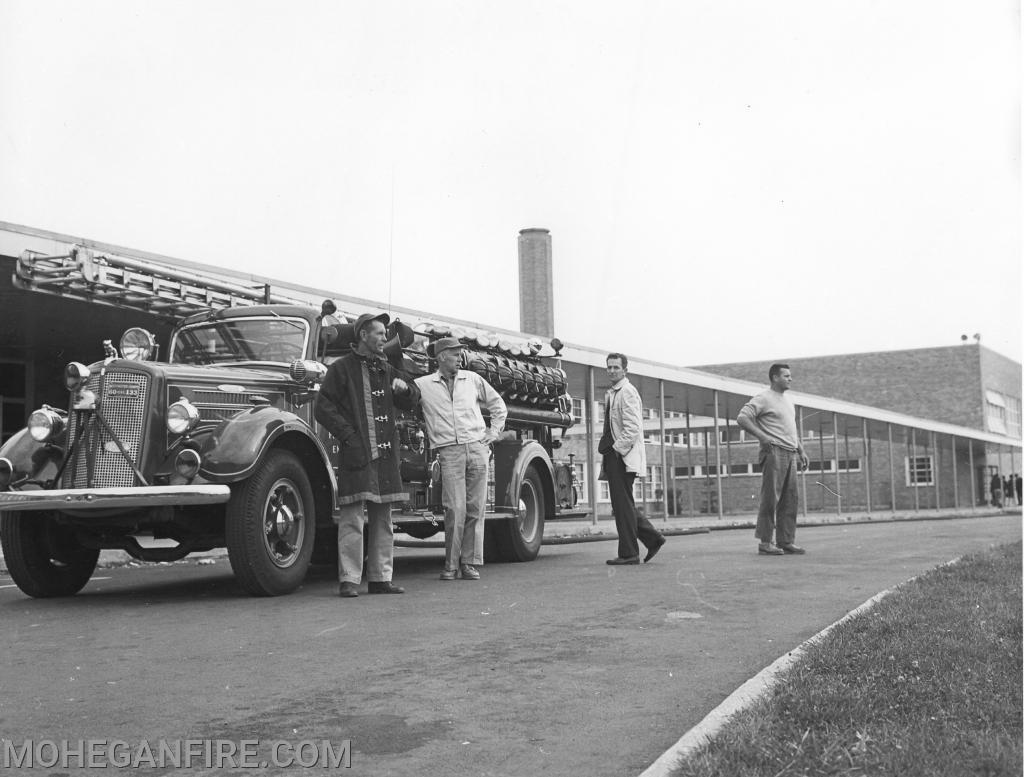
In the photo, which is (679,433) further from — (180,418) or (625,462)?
(180,418)

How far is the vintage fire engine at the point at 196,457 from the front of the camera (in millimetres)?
7789

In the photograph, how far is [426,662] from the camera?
535 centimetres

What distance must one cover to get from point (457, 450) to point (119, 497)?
2.96 metres

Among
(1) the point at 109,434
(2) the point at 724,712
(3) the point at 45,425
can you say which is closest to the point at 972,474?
(1) the point at 109,434

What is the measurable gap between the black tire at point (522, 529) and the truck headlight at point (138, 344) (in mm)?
3791

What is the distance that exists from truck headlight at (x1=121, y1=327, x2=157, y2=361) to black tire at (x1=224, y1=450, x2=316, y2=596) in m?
1.50

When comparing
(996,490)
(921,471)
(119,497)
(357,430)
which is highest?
(921,471)

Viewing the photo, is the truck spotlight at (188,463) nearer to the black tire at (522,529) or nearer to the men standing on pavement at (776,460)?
the black tire at (522,529)

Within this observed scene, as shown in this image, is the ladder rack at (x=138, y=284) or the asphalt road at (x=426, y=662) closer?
the asphalt road at (x=426, y=662)

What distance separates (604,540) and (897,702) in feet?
44.8

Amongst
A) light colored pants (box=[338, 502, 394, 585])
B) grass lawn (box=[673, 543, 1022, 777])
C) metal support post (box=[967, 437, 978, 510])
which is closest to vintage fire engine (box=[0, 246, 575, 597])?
light colored pants (box=[338, 502, 394, 585])

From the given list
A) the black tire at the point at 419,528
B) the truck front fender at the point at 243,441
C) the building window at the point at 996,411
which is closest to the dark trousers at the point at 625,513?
the black tire at the point at 419,528

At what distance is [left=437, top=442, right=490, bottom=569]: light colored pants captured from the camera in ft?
31.1

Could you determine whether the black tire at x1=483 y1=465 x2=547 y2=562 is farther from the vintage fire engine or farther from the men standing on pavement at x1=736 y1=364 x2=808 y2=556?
the men standing on pavement at x1=736 y1=364 x2=808 y2=556
